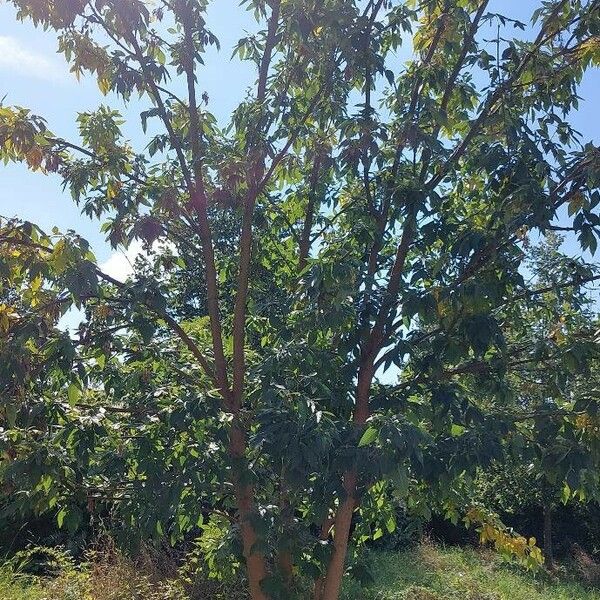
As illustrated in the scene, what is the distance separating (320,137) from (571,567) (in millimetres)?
9899

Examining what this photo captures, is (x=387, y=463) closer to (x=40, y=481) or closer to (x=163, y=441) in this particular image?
(x=163, y=441)

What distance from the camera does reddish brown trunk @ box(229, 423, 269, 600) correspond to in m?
3.64

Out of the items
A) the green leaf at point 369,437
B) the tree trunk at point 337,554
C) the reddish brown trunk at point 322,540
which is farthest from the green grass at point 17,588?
the green leaf at point 369,437

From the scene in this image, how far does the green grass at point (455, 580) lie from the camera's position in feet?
25.5

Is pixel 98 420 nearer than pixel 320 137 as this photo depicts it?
Yes

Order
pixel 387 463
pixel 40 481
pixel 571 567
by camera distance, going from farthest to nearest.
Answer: pixel 571 567
pixel 40 481
pixel 387 463

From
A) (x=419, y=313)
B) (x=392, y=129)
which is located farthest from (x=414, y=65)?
(x=419, y=313)

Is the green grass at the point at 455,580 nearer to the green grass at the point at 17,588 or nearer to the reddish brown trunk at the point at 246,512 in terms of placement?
the green grass at the point at 17,588

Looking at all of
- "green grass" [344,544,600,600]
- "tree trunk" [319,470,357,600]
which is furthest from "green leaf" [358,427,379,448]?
"green grass" [344,544,600,600]

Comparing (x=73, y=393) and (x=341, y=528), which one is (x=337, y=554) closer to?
Result: (x=341, y=528)

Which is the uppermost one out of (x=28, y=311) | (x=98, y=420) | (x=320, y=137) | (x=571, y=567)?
(x=320, y=137)

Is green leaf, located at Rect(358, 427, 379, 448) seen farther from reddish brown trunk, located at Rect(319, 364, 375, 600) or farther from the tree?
reddish brown trunk, located at Rect(319, 364, 375, 600)

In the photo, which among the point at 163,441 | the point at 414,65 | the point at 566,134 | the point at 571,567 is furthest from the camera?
the point at 571,567

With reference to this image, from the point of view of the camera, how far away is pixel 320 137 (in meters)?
4.45
